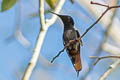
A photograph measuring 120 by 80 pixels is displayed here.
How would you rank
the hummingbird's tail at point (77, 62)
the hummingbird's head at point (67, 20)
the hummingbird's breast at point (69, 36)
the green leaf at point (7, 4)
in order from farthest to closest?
the hummingbird's head at point (67, 20)
the hummingbird's breast at point (69, 36)
the hummingbird's tail at point (77, 62)
the green leaf at point (7, 4)

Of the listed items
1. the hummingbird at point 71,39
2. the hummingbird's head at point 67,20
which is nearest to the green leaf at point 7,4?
the hummingbird at point 71,39

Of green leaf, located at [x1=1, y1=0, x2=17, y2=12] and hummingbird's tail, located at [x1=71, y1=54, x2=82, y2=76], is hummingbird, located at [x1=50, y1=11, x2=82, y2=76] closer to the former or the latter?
hummingbird's tail, located at [x1=71, y1=54, x2=82, y2=76]

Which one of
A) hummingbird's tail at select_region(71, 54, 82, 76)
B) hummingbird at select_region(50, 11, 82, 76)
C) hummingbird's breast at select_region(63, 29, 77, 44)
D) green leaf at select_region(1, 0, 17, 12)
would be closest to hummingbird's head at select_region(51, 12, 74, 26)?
hummingbird at select_region(50, 11, 82, 76)

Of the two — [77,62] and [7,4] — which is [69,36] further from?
[7,4]

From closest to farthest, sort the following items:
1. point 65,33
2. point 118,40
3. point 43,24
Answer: point 43,24
point 65,33
point 118,40

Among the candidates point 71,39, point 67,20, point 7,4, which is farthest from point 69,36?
point 7,4

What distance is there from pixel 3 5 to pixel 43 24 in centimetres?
29

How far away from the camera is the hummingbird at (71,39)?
98.7 inches

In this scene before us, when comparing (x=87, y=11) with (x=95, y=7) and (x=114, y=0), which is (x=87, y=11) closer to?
(x=95, y=7)

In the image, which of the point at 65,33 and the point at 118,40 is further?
the point at 118,40

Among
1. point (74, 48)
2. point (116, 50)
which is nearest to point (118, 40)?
point (116, 50)

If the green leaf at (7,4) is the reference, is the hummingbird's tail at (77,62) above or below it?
below

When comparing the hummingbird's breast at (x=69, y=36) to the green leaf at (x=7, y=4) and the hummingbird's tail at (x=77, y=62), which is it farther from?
the green leaf at (x=7, y=4)

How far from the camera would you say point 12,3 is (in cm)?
224
